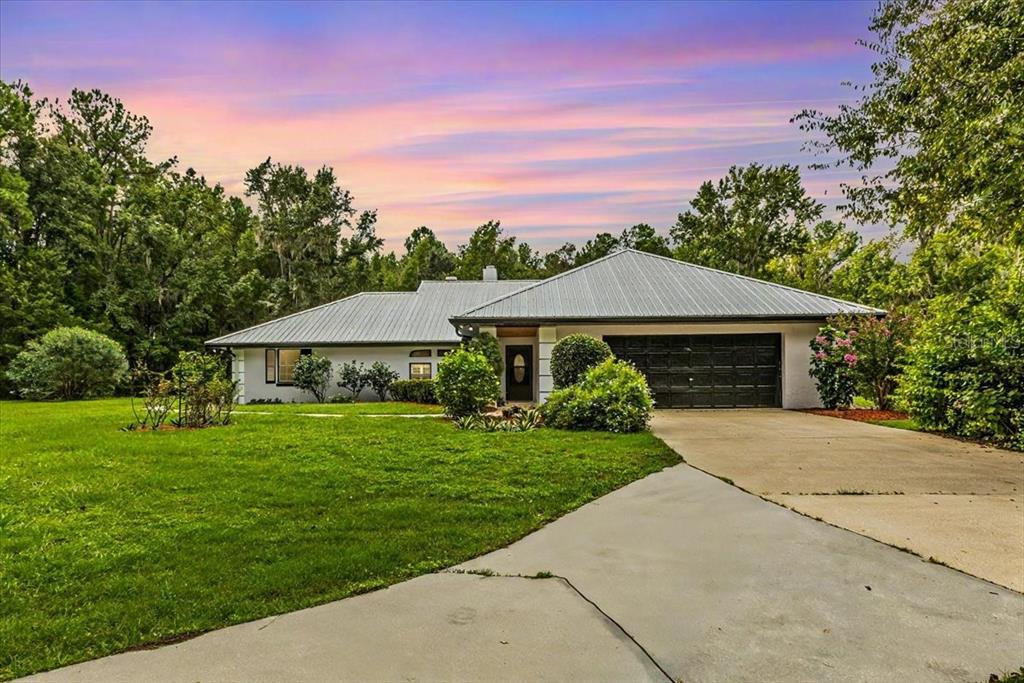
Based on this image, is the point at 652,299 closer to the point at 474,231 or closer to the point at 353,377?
the point at 353,377

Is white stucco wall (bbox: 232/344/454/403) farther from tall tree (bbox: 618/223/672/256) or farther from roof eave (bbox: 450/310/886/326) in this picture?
tall tree (bbox: 618/223/672/256)

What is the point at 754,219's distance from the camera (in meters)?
37.0

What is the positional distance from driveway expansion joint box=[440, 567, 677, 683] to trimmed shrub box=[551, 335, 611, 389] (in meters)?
9.98

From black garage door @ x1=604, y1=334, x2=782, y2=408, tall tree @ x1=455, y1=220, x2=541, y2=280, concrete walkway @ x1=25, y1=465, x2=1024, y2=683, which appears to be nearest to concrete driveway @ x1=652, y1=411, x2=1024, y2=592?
concrete walkway @ x1=25, y1=465, x2=1024, y2=683

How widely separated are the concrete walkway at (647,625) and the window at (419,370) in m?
16.1

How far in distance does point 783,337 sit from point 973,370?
6.29m

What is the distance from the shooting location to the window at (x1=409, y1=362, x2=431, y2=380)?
20.3m

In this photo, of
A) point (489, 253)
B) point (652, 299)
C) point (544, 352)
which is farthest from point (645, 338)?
point (489, 253)

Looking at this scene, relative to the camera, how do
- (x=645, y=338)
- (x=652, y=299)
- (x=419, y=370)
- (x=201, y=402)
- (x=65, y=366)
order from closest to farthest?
(x=201, y=402) < (x=645, y=338) < (x=652, y=299) < (x=65, y=366) < (x=419, y=370)

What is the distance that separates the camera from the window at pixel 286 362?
66.6ft

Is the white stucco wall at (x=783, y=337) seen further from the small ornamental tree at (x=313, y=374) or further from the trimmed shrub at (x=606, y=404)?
the small ornamental tree at (x=313, y=374)

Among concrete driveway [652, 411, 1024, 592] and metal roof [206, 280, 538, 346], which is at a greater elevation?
metal roof [206, 280, 538, 346]

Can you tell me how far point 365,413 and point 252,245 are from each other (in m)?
25.7

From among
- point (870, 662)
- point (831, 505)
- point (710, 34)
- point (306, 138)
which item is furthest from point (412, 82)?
point (870, 662)
